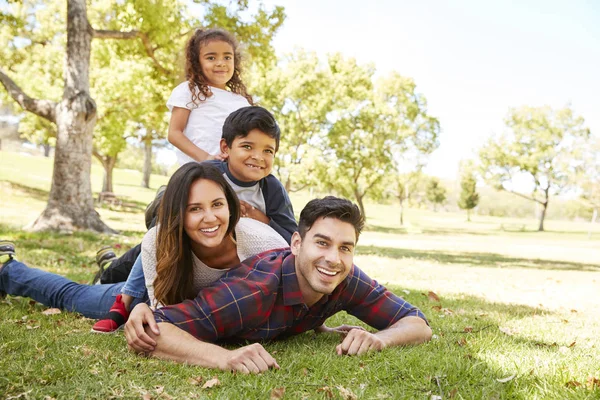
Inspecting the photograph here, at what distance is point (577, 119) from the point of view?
49125 mm

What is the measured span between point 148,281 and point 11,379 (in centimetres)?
107

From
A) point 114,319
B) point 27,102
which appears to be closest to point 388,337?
point 114,319

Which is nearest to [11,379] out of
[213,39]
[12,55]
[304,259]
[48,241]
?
[304,259]

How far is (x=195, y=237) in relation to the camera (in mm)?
3283

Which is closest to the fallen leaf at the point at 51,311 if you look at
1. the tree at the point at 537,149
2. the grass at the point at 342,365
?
the grass at the point at 342,365

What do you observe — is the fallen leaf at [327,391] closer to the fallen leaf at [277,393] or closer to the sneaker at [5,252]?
the fallen leaf at [277,393]

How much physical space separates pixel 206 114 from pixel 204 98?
153 mm

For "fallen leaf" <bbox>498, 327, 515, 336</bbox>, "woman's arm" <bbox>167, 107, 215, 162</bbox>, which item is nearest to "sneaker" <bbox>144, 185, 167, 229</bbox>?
"woman's arm" <bbox>167, 107, 215, 162</bbox>

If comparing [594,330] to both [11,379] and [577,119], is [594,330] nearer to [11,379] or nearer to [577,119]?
[11,379]

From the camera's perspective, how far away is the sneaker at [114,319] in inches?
145

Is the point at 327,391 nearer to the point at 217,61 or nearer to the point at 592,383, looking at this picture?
the point at 592,383

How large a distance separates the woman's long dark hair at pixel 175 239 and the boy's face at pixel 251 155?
555mm

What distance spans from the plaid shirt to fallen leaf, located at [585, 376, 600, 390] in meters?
1.26

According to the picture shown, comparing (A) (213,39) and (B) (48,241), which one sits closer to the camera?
(A) (213,39)
